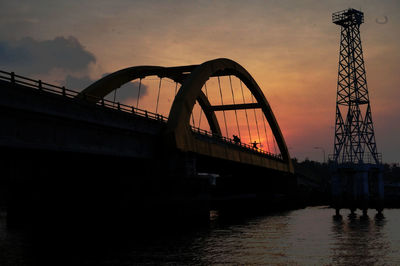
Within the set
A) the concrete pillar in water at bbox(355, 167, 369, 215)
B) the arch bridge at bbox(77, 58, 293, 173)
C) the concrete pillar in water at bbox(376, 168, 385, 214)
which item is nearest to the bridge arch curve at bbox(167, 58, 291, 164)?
the arch bridge at bbox(77, 58, 293, 173)

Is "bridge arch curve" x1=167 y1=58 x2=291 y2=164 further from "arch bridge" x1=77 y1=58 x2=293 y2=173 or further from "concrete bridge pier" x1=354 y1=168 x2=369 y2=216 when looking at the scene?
"concrete bridge pier" x1=354 y1=168 x2=369 y2=216

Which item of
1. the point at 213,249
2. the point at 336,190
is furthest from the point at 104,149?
the point at 336,190

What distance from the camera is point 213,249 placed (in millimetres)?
34500

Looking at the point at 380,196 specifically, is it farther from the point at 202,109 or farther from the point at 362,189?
the point at 202,109

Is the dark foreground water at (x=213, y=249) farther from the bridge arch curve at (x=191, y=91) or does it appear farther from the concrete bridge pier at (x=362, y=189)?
the concrete bridge pier at (x=362, y=189)

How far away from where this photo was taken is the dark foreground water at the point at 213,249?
29.8 m

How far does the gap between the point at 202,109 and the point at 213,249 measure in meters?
58.2

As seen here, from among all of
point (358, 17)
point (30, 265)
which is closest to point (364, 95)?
point (358, 17)

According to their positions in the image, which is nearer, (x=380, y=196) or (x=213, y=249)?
(x=213, y=249)

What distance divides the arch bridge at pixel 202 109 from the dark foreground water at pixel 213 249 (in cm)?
999

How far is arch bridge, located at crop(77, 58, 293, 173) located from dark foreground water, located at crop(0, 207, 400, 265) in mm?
9990

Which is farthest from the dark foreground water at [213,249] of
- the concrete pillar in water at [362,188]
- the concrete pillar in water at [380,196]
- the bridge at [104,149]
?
the concrete pillar in water at [380,196]

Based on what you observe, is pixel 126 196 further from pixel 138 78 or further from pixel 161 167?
pixel 138 78

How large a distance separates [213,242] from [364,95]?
179ft
